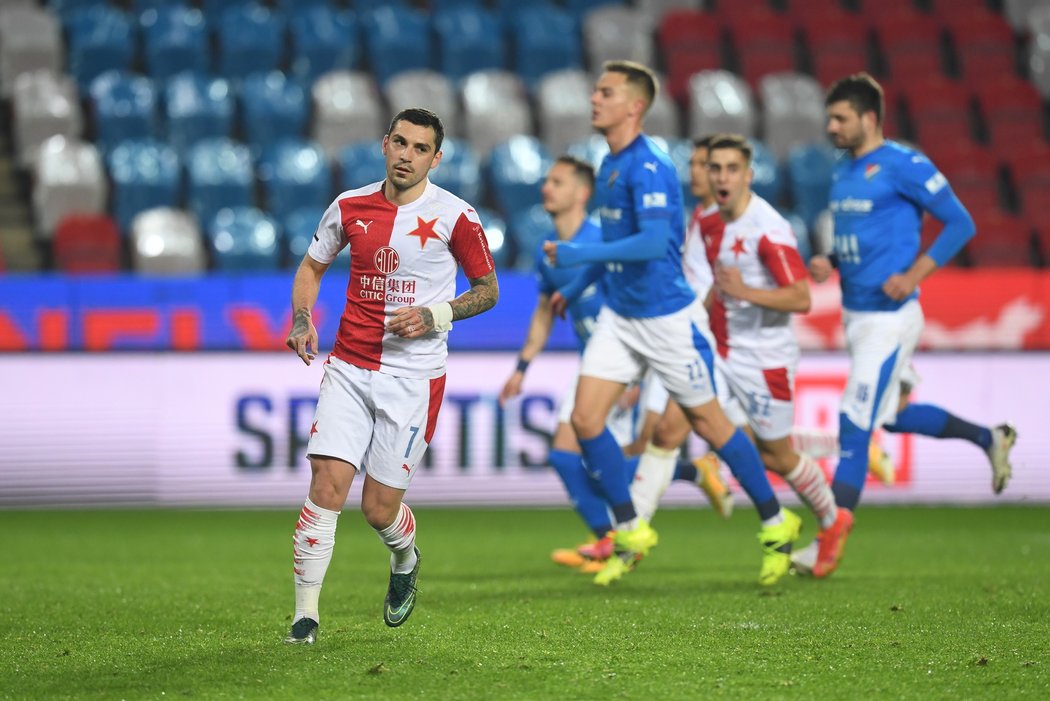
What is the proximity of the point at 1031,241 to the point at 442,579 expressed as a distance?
863 centimetres

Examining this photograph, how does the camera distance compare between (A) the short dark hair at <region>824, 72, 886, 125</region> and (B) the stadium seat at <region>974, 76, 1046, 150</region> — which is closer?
A: (A) the short dark hair at <region>824, 72, 886, 125</region>

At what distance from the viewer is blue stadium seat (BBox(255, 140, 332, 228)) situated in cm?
1358

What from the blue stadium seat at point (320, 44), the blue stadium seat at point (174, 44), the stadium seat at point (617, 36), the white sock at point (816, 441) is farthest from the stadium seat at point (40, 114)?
the white sock at point (816, 441)

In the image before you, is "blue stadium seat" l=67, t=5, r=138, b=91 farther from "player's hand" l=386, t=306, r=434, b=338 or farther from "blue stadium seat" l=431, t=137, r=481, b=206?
"player's hand" l=386, t=306, r=434, b=338

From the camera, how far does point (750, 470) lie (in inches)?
291

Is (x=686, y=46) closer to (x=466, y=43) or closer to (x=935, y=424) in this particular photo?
(x=466, y=43)

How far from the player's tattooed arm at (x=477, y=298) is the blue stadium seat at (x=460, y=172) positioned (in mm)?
7982

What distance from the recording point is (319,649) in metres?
5.20

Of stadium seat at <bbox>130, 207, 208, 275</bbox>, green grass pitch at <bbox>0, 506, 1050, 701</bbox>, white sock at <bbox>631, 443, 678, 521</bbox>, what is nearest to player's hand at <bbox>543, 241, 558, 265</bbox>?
green grass pitch at <bbox>0, 506, 1050, 701</bbox>

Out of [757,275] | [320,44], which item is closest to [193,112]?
[320,44]

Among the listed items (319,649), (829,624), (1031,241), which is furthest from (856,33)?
(319,649)

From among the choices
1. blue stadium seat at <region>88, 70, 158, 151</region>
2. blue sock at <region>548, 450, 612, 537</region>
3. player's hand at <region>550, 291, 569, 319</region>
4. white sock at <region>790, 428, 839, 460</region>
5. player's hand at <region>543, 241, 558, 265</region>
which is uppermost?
blue stadium seat at <region>88, 70, 158, 151</region>

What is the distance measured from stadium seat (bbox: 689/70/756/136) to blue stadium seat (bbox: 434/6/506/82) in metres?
2.16

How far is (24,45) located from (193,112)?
2.07 m
